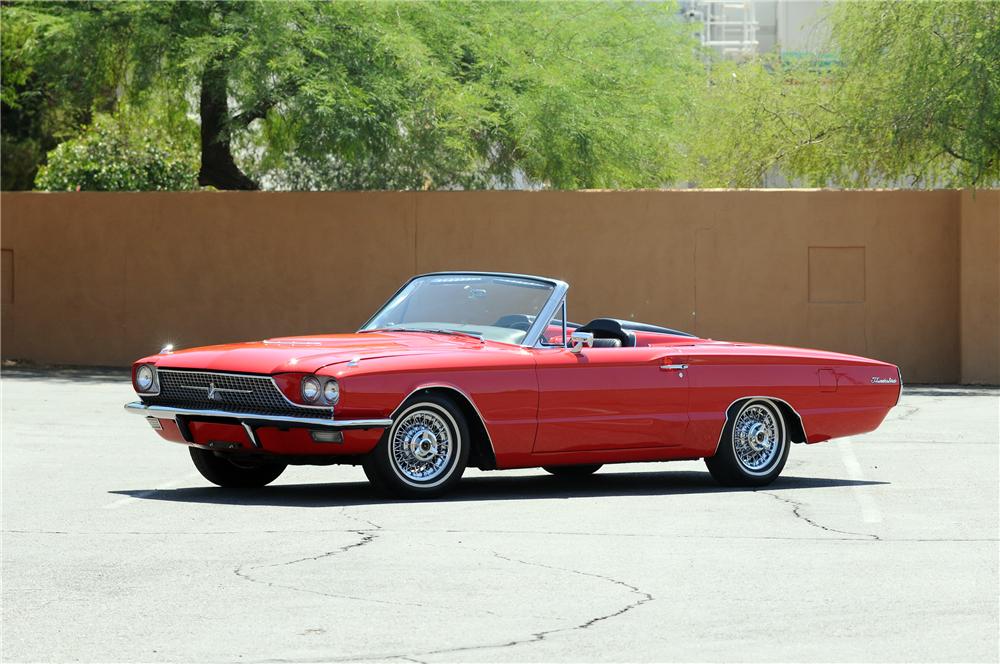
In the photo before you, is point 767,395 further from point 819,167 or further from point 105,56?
point 819,167

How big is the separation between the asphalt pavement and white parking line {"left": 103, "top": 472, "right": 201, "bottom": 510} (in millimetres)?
19

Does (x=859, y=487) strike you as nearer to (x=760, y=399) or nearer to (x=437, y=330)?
(x=760, y=399)

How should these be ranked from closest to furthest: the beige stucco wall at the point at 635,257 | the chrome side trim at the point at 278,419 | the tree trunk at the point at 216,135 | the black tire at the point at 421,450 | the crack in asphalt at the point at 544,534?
the crack in asphalt at the point at 544,534 → the chrome side trim at the point at 278,419 → the black tire at the point at 421,450 → the beige stucco wall at the point at 635,257 → the tree trunk at the point at 216,135

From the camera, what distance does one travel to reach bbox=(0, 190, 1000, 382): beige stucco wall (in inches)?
859

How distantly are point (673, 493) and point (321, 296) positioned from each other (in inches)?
495

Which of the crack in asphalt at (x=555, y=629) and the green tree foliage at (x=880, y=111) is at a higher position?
the green tree foliage at (x=880, y=111)

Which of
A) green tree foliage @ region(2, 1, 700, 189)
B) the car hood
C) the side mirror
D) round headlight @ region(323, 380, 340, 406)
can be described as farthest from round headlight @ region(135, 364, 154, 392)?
green tree foliage @ region(2, 1, 700, 189)

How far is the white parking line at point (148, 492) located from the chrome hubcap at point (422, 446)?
1624 millimetres

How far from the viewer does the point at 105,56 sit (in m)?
22.7

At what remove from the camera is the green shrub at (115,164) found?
34.2 meters

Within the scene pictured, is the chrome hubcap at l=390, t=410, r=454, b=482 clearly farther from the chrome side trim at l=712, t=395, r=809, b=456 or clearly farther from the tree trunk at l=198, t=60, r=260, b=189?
the tree trunk at l=198, t=60, r=260, b=189

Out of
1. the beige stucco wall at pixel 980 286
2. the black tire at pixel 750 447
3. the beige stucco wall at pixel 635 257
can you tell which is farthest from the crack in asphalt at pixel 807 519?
the beige stucco wall at pixel 980 286

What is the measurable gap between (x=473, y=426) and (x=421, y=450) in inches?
16.2

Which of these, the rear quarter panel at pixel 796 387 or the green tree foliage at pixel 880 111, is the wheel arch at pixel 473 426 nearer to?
the rear quarter panel at pixel 796 387
